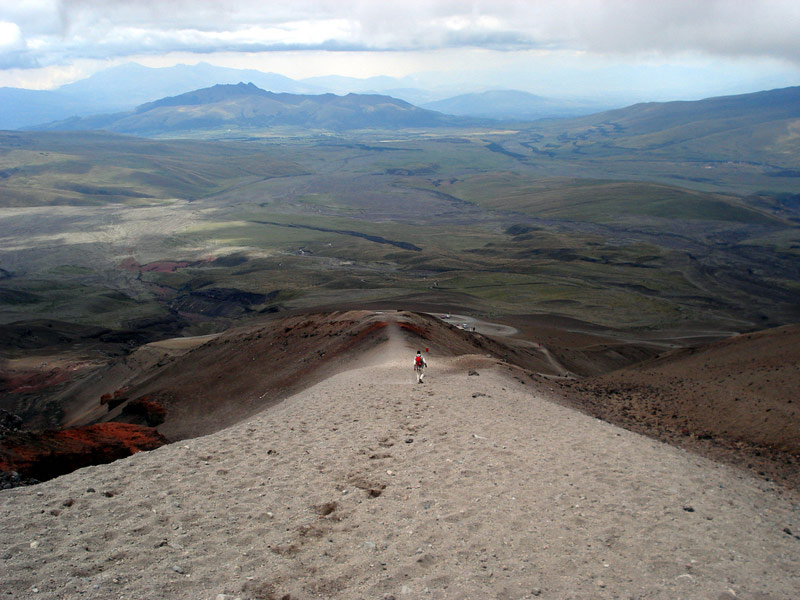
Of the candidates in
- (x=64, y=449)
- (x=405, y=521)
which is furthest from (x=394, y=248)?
(x=405, y=521)

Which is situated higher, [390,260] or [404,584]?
[404,584]

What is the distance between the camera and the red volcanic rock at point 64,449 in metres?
14.2

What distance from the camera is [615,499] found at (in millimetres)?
10281

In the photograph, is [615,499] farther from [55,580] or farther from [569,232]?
[569,232]

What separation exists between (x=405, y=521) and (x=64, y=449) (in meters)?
11.6

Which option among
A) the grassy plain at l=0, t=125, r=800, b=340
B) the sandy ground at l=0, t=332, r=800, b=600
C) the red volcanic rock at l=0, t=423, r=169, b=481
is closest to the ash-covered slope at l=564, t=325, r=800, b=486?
the sandy ground at l=0, t=332, r=800, b=600

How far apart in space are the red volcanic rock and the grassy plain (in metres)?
45.0

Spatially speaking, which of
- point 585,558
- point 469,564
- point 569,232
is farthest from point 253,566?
point 569,232

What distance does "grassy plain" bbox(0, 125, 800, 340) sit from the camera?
2771 inches

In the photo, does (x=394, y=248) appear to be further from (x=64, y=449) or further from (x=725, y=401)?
(x=64, y=449)

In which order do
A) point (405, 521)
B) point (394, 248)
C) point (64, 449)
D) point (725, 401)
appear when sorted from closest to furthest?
1. point (405, 521)
2. point (64, 449)
3. point (725, 401)
4. point (394, 248)

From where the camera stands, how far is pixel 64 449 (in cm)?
1584

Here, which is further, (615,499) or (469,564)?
(615,499)

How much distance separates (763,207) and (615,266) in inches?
3282
